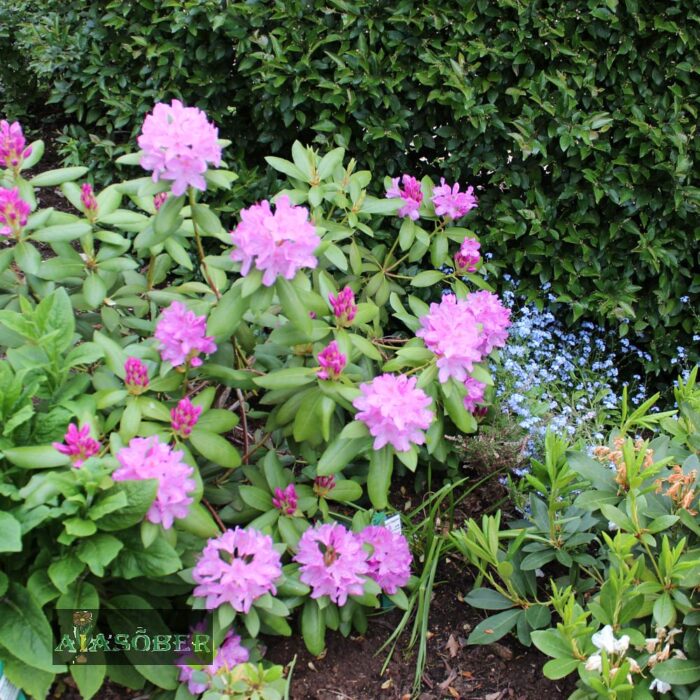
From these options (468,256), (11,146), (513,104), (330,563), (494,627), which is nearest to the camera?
(330,563)

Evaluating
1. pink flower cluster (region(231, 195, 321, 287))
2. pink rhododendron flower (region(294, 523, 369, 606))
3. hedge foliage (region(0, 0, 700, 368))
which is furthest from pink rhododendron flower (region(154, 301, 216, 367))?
hedge foliage (region(0, 0, 700, 368))

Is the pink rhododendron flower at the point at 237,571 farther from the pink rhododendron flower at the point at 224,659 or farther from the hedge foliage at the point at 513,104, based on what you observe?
the hedge foliage at the point at 513,104

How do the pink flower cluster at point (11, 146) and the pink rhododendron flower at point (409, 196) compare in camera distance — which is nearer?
the pink flower cluster at point (11, 146)

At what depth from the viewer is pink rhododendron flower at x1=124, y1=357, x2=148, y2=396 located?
203 centimetres

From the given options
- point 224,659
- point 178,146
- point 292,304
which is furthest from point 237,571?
point 178,146

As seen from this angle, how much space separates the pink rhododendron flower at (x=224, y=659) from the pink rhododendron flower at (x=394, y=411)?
0.66 meters

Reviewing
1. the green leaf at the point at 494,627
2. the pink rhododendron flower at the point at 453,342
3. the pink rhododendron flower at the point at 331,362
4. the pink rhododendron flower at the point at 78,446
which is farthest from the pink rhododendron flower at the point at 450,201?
the pink rhododendron flower at the point at 78,446

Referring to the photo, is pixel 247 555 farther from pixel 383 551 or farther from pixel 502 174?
pixel 502 174

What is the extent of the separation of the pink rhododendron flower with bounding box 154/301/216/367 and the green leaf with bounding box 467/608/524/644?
116cm

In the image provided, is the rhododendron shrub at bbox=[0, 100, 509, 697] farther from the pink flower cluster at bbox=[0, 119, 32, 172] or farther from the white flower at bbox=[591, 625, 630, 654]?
the white flower at bbox=[591, 625, 630, 654]

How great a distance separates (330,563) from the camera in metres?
2.15

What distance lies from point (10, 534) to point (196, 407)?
1.71 feet

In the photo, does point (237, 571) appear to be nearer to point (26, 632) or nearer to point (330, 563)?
point (330, 563)

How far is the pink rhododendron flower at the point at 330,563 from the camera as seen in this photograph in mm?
2139
